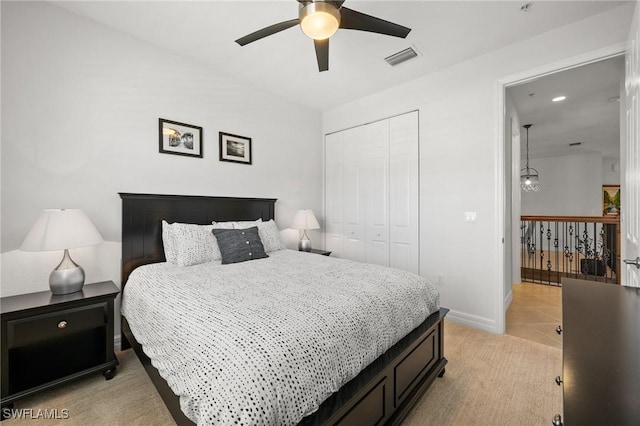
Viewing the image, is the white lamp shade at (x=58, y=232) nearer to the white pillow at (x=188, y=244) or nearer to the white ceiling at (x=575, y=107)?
the white pillow at (x=188, y=244)

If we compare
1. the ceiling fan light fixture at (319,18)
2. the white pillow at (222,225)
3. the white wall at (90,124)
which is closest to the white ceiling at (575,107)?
the ceiling fan light fixture at (319,18)

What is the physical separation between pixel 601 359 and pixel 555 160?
9.61 meters

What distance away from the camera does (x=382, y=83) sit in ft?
11.6

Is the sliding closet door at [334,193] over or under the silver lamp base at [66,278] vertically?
over

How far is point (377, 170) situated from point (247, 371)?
3.23 m

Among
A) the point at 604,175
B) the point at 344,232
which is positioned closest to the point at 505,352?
the point at 344,232

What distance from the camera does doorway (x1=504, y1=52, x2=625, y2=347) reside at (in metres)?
3.09

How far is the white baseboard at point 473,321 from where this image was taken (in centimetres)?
284

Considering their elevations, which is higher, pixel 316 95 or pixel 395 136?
pixel 316 95

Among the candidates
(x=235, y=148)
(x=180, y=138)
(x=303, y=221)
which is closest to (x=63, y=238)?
(x=180, y=138)

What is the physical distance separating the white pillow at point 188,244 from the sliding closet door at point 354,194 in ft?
6.70

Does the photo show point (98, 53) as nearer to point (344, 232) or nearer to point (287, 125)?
point (287, 125)

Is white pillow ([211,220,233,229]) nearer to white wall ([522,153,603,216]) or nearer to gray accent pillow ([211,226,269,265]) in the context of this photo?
gray accent pillow ([211,226,269,265])

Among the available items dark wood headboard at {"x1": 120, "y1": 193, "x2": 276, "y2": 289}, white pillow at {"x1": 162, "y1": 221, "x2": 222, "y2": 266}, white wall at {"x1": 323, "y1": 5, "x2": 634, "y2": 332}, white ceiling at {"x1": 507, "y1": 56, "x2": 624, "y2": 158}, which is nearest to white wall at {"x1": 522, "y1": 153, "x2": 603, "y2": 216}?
white ceiling at {"x1": 507, "y1": 56, "x2": 624, "y2": 158}
